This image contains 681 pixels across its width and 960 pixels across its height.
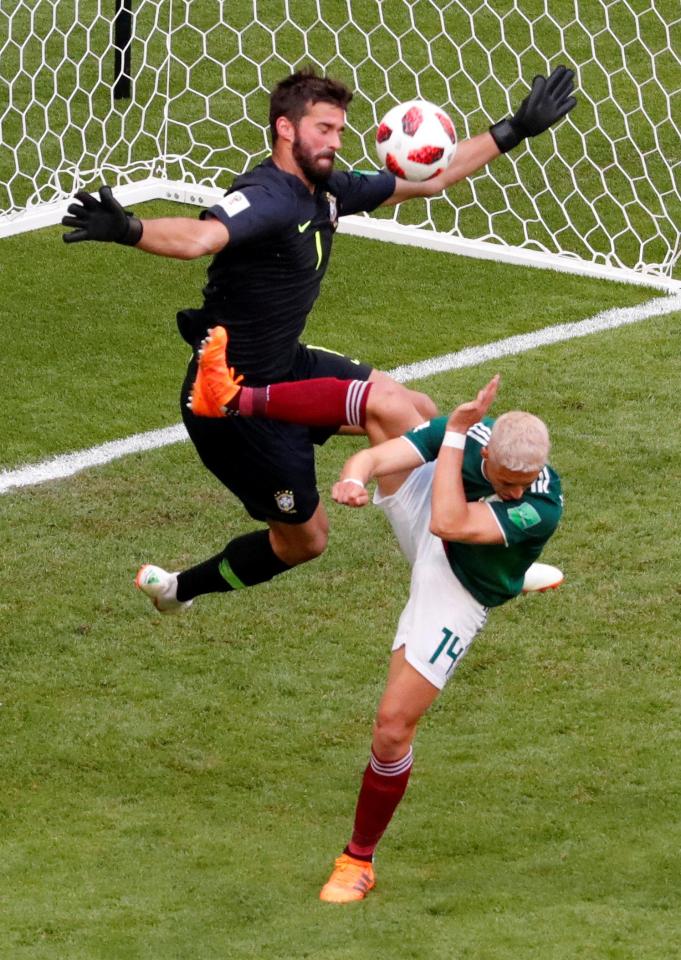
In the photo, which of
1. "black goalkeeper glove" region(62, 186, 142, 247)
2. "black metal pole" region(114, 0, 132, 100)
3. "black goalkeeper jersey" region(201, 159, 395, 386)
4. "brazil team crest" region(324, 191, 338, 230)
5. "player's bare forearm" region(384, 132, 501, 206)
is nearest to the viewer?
"black goalkeeper glove" region(62, 186, 142, 247)

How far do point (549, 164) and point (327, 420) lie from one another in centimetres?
785

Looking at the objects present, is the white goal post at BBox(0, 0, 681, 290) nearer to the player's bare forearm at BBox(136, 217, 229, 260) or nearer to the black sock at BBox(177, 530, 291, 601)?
the black sock at BBox(177, 530, 291, 601)

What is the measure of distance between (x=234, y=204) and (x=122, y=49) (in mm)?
8219

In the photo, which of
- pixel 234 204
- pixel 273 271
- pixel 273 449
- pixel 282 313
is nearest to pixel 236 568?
pixel 273 449

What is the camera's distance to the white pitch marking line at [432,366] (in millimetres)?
9656

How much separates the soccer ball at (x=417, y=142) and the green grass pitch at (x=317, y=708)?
1968 mm

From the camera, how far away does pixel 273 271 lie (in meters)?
6.92

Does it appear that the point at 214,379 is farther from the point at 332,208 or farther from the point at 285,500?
the point at 332,208

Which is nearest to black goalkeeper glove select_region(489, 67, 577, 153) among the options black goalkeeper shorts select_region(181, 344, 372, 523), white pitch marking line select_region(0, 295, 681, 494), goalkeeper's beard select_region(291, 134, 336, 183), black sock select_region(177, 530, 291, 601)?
goalkeeper's beard select_region(291, 134, 336, 183)

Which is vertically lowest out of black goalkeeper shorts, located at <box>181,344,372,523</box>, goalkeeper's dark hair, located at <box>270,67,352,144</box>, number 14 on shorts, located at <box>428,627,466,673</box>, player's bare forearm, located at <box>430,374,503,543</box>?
black goalkeeper shorts, located at <box>181,344,372,523</box>

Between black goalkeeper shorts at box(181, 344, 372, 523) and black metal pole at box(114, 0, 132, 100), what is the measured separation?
7.42 m

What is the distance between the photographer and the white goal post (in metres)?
13.2

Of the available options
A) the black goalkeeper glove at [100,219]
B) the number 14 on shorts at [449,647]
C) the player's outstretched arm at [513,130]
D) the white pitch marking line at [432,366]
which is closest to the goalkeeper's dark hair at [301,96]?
the player's outstretched arm at [513,130]

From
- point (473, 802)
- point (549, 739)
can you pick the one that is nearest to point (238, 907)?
point (473, 802)
